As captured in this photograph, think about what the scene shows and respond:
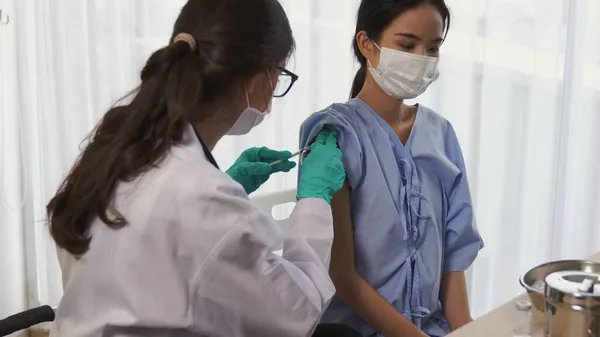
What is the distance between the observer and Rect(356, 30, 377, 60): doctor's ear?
142 centimetres

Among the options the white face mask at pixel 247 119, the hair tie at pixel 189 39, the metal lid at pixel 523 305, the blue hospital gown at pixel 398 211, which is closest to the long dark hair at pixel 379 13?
the blue hospital gown at pixel 398 211

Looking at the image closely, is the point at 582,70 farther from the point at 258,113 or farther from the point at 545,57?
the point at 258,113

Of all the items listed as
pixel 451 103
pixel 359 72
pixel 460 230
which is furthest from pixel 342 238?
pixel 451 103

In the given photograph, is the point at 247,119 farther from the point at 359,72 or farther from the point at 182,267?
the point at 359,72

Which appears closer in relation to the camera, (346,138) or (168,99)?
(168,99)

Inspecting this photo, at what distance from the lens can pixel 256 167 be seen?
4.48 feet

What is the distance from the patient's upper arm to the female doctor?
0.79 ft

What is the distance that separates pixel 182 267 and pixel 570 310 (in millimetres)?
521

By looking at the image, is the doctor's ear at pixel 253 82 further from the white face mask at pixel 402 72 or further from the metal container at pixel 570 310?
the metal container at pixel 570 310

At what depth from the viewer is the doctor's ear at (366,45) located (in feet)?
4.67

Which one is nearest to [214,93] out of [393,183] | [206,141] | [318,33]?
[206,141]

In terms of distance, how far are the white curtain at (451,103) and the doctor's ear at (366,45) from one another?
1.83ft

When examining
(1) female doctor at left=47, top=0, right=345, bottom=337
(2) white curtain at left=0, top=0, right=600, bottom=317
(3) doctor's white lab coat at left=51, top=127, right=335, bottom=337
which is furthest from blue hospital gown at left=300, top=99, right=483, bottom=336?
(2) white curtain at left=0, top=0, right=600, bottom=317

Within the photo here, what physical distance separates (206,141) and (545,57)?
120 centimetres
